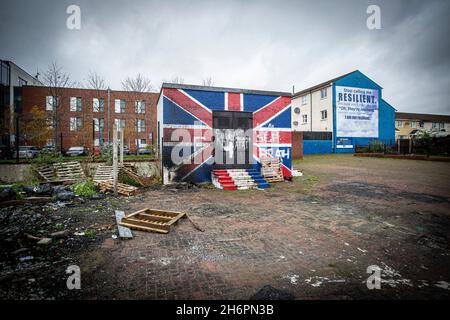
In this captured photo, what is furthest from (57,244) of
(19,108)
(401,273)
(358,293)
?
(19,108)

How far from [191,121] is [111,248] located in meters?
7.66

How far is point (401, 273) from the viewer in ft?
10.8

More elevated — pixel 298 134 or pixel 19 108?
pixel 19 108

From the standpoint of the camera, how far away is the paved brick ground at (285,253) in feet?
9.52

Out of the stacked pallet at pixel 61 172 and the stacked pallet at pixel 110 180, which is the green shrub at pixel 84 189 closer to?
the stacked pallet at pixel 110 180

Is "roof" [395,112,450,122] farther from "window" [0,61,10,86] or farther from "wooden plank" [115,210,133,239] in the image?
"window" [0,61,10,86]

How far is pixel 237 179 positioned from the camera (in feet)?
34.0

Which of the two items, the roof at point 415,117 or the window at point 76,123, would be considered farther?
the roof at point 415,117

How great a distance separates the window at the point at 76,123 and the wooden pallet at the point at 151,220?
31.9 metres

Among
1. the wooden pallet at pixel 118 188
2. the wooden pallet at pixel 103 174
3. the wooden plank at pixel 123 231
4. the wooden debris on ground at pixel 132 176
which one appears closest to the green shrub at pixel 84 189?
the wooden pallet at pixel 118 188

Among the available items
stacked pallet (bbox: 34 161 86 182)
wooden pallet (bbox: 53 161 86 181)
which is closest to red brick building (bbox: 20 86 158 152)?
wooden pallet (bbox: 53 161 86 181)

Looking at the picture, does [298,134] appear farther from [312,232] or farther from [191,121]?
[312,232]

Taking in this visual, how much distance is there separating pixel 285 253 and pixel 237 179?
6521mm

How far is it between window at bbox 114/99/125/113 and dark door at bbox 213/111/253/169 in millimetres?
31073
